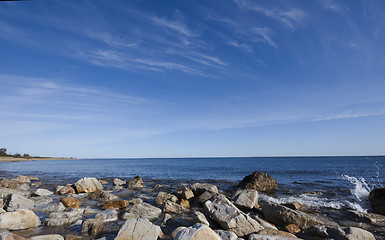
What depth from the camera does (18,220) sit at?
8.39 metres

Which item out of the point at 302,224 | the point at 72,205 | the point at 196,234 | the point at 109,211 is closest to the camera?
the point at 196,234

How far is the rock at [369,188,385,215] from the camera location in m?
11.9

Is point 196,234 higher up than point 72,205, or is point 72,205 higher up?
point 196,234

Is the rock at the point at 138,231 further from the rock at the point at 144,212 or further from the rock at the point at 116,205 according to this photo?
the rock at the point at 116,205

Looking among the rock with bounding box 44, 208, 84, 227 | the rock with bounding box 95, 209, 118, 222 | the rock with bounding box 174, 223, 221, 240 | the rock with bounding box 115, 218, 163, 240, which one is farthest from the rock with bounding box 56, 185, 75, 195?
the rock with bounding box 174, 223, 221, 240

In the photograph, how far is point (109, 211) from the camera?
34.2 feet

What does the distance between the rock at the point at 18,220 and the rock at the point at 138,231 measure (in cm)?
462

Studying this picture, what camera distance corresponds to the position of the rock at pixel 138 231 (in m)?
6.60

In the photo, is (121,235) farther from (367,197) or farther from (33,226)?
(367,197)

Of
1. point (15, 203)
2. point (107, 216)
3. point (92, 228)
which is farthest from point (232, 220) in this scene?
Result: point (15, 203)

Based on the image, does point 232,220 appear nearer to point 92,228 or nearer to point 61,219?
point 92,228

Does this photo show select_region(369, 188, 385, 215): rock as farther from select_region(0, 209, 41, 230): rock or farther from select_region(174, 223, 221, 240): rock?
select_region(0, 209, 41, 230): rock

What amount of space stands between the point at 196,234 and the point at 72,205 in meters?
9.72

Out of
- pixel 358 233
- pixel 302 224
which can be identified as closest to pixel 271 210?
pixel 302 224
